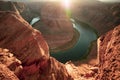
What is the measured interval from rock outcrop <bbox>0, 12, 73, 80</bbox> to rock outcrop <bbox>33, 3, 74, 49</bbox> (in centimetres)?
4411

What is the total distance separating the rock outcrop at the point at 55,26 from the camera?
67.6 metres

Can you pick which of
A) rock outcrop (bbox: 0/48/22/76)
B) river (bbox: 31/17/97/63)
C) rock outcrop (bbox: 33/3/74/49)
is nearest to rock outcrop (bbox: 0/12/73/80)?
rock outcrop (bbox: 0/48/22/76)

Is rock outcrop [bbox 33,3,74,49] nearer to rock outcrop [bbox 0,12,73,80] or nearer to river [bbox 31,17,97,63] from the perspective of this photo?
river [bbox 31,17,97,63]

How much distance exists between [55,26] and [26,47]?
57.0m

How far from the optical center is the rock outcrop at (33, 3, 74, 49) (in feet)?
222

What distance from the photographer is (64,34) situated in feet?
236

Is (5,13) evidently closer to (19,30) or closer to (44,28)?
(19,30)

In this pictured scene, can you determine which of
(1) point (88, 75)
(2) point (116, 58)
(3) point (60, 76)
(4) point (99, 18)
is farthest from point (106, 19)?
(2) point (116, 58)

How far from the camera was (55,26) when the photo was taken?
73.9 metres

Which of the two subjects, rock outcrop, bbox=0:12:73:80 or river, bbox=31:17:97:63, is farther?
river, bbox=31:17:97:63

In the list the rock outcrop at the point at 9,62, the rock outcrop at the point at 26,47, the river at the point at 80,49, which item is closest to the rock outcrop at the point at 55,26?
the river at the point at 80,49

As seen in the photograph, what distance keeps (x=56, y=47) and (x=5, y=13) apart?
4283cm

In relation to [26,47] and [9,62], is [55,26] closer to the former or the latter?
[26,47]

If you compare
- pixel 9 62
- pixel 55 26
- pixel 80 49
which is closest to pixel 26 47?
pixel 9 62
